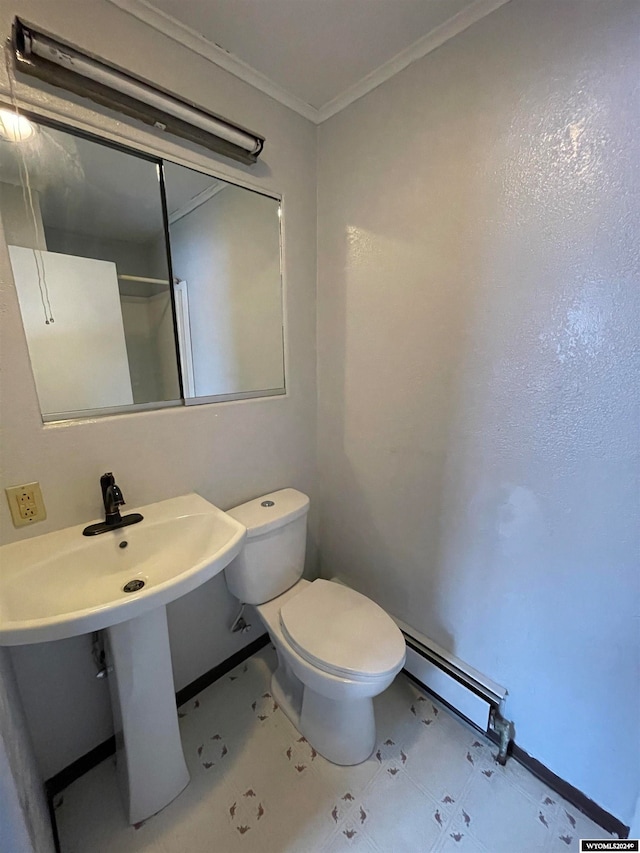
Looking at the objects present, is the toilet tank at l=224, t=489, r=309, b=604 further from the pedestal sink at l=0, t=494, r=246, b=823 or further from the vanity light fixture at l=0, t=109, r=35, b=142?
the vanity light fixture at l=0, t=109, r=35, b=142

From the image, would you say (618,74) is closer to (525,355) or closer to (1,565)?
(525,355)

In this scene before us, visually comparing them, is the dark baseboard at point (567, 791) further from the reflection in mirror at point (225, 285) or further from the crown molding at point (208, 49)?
the crown molding at point (208, 49)

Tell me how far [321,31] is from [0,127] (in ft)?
3.05

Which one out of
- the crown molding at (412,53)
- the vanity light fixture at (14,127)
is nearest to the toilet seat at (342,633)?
the vanity light fixture at (14,127)

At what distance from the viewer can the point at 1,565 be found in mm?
889

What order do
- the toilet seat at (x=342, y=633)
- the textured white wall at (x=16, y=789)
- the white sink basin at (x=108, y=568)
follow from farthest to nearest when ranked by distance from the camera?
the toilet seat at (x=342, y=633) → the white sink basin at (x=108, y=568) → the textured white wall at (x=16, y=789)

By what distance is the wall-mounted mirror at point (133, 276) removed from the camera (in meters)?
0.97

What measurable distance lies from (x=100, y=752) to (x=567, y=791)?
1553mm

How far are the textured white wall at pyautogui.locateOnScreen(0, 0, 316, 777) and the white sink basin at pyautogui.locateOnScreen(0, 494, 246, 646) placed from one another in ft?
0.34

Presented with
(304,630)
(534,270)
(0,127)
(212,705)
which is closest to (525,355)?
(534,270)

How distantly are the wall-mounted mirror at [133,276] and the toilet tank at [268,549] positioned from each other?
1.52 feet

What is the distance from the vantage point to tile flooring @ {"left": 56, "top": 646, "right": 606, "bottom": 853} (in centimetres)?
104

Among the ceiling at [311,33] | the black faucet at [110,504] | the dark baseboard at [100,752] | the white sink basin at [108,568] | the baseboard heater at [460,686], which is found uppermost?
the ceiling at [311,33]

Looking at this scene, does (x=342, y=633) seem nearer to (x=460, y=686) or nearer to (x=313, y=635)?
(x=313, y=635)
